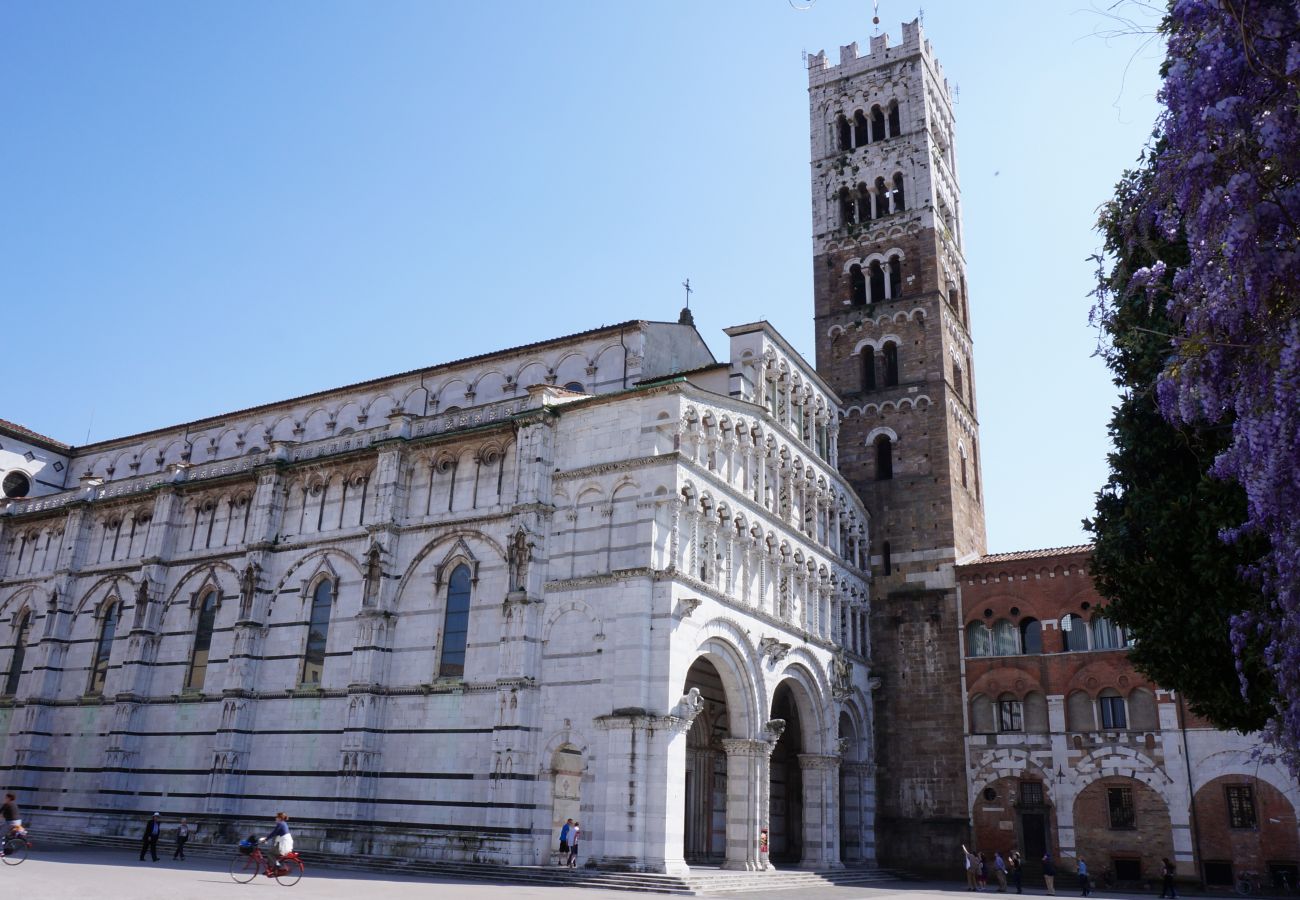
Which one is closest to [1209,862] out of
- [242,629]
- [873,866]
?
[873,866]

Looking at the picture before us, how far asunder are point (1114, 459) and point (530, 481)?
14.9 m

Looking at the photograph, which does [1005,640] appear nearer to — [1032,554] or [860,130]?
[1032,554]

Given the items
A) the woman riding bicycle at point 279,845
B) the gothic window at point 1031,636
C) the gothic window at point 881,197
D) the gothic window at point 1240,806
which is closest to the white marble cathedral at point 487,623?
the gothic window at point 1031,636

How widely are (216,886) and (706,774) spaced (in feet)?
50.8

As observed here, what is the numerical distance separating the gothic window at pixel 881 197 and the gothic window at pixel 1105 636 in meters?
18.1

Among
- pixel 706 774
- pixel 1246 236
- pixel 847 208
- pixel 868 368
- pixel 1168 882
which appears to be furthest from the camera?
pixel 847 208

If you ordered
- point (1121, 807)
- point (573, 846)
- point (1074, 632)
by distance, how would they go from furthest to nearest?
point (1074, 632) < point (1121, 807) < point (573, 846)

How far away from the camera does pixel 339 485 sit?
31.1 meters

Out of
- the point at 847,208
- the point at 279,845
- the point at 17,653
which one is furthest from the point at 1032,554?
the point at 17,653

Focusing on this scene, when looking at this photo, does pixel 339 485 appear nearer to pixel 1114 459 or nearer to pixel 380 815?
pixel 380 815

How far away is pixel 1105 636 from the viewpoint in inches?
1255

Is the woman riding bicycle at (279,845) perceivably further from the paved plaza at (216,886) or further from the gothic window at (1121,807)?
the gothic window at (1121,807)

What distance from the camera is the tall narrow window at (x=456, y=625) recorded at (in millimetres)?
27141

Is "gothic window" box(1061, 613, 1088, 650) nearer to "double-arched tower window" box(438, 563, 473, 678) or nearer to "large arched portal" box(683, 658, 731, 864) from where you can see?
"large arched portal" box(683, 658, 731, 864)
